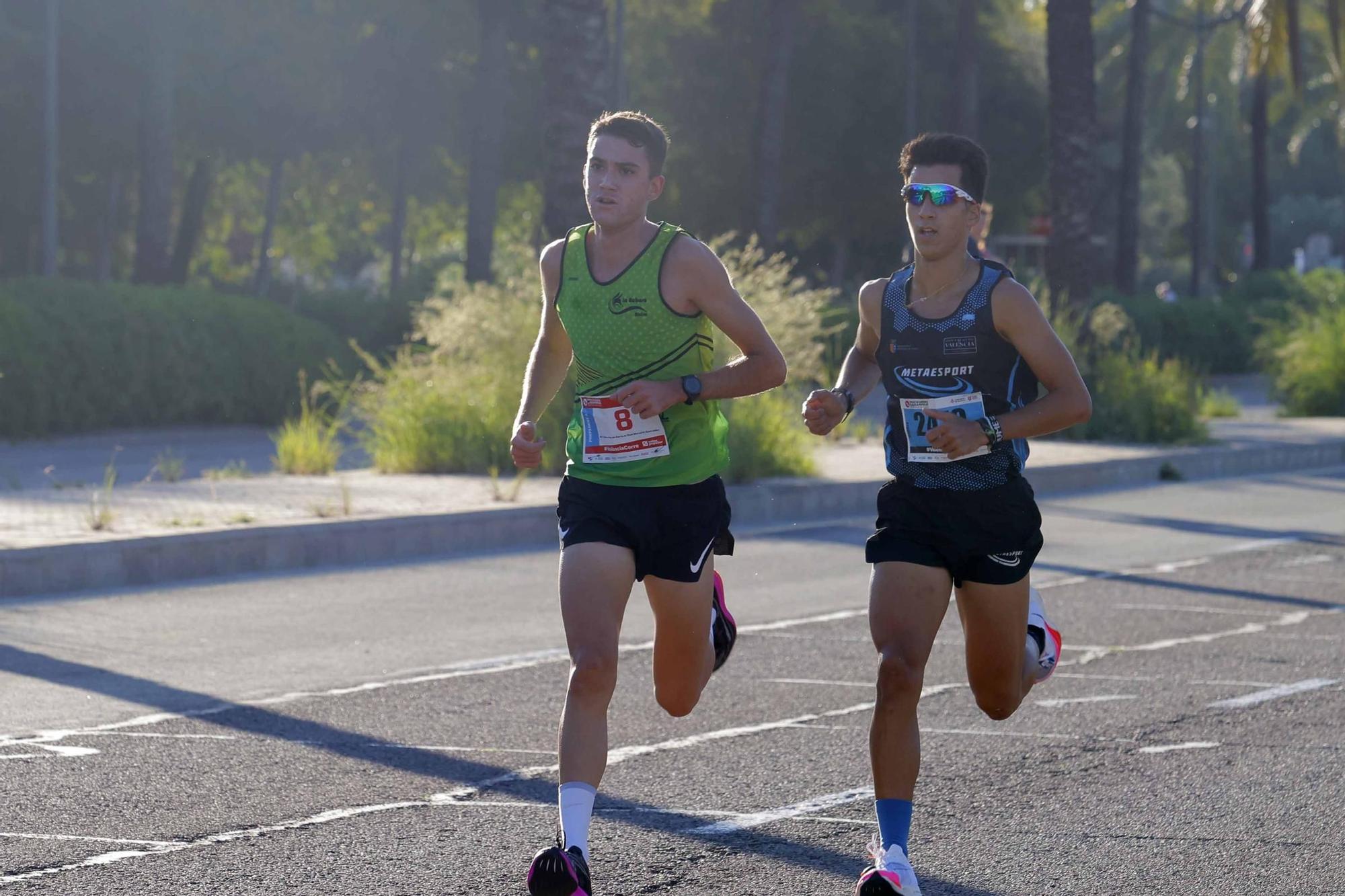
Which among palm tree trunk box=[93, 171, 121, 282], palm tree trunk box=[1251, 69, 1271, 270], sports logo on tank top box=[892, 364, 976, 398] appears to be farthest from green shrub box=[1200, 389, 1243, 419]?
palm tree trunk box=[93, 171, 121, 282]

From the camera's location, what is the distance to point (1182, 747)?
6645mm

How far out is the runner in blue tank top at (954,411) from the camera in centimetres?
493

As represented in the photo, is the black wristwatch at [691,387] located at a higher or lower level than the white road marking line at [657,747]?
higher

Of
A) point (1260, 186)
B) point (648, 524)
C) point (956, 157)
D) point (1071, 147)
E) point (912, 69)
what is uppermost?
point (912, 69)

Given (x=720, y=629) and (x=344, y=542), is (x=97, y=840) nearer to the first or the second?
(x=720, y=629)

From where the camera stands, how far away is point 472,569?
454 inches

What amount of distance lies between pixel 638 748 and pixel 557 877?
2318mm

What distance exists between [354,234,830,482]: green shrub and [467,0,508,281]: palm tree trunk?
20407 millimetres

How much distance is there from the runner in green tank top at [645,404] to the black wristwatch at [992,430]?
63cm

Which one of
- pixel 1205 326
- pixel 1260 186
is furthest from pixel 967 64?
pixel 1260 186

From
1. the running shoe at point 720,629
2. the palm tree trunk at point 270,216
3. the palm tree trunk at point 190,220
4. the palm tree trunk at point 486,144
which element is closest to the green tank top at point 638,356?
the running shoe at point 720,629

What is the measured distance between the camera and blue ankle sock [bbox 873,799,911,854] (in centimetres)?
461

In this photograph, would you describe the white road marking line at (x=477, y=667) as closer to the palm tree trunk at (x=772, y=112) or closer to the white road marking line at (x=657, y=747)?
the white road marking line at (x=657, y=747)

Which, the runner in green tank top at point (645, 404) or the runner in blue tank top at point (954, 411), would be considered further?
the runner in green tank top at point (645, 404)
